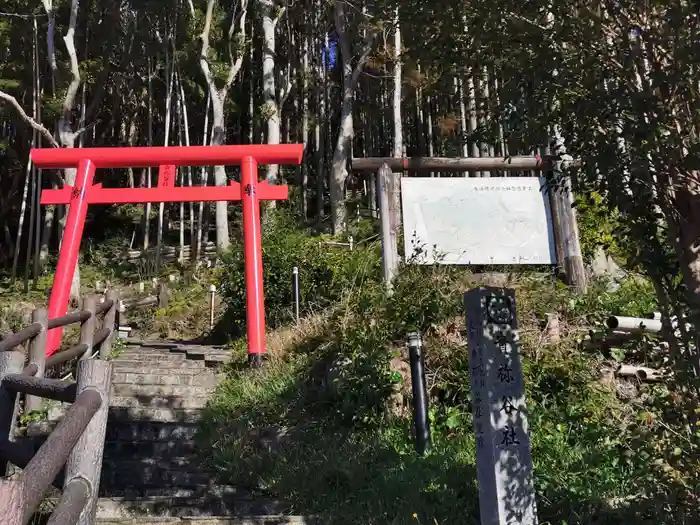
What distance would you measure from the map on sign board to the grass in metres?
0.23

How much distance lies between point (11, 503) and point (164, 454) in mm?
3690

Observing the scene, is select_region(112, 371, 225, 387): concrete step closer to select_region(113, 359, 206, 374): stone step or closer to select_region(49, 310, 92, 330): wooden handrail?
select_region(113, 359, 206, 374): stone step

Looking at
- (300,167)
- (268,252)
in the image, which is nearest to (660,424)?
(268,252)

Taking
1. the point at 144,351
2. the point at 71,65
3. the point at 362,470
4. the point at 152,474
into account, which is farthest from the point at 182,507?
the point at 71,65

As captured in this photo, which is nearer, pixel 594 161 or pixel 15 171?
pixel 594 161

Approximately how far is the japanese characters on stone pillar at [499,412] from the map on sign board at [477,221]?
7.18 feet

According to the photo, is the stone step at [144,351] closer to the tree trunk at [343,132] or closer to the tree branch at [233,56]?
the tree trunk at [343,132]

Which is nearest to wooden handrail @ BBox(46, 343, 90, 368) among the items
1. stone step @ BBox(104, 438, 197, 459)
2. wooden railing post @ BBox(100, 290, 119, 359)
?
stone step @ BBox(104, 438, 197, 459)

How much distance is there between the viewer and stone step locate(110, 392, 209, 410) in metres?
5.28

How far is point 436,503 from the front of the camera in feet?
10.7

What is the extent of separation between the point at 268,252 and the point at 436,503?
17.8ft

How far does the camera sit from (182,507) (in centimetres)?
357

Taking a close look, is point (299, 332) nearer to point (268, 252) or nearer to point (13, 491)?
point (268, 252)

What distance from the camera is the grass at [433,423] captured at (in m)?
3.11
